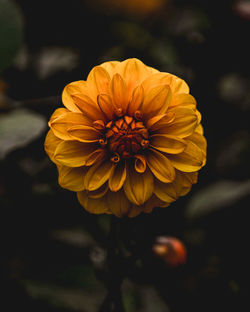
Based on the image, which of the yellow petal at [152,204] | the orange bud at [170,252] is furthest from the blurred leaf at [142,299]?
the yellow petal at [152,204]

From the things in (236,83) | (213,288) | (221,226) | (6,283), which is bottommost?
(6,283)

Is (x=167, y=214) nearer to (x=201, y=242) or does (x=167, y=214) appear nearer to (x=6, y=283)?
(x=201, y=242)

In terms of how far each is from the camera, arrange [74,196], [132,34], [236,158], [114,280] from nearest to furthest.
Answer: [114,280], [74,196], [236,158], [132,34]

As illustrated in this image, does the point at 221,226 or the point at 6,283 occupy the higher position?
the point at 221,226

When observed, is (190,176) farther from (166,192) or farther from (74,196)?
(74,196)

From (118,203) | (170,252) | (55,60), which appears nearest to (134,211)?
(118,203)

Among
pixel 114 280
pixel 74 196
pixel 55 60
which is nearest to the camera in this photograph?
pixel 114 280

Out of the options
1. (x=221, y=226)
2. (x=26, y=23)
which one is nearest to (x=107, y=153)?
(x=221, y=226)
